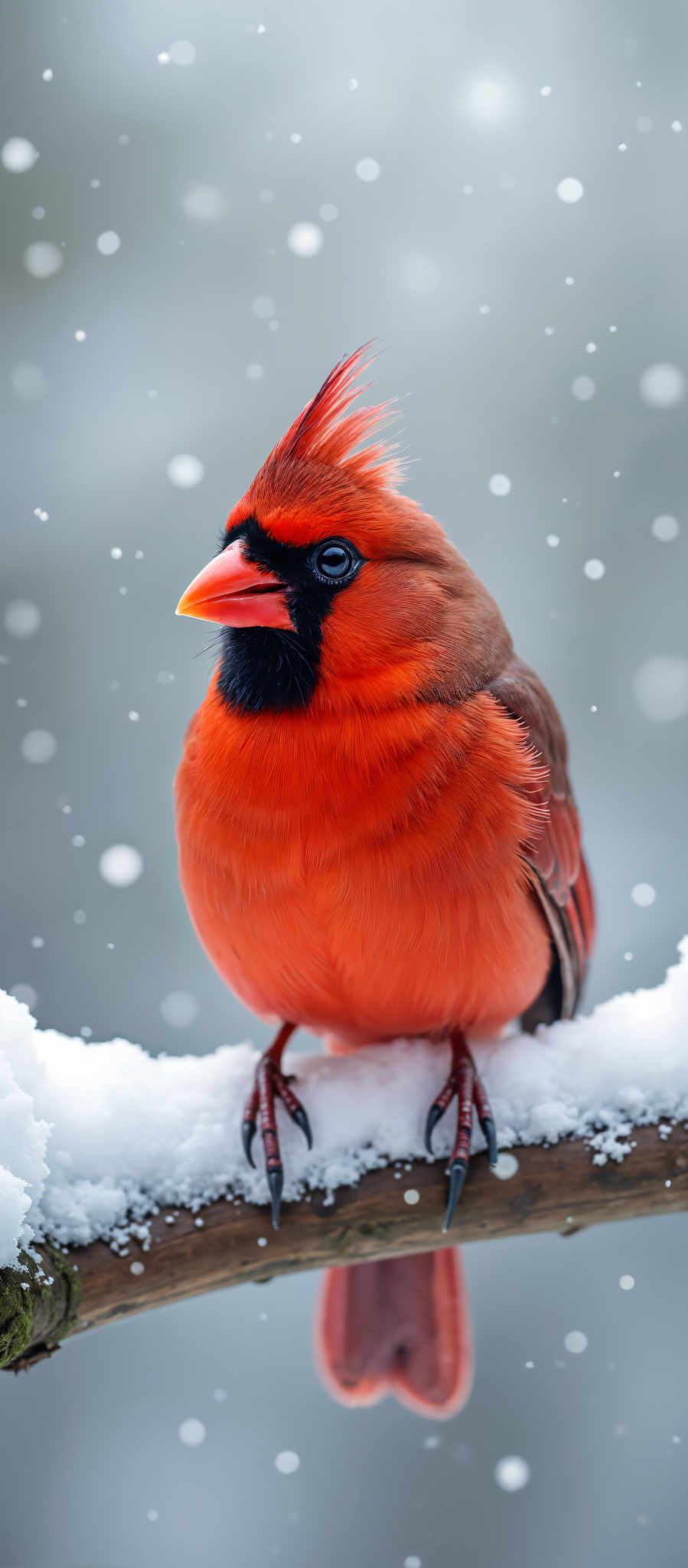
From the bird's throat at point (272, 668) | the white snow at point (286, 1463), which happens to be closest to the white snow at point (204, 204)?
the bird's throat at point (272, 668)

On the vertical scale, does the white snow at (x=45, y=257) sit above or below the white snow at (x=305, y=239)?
above

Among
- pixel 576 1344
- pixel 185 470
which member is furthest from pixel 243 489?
pixel 576 1344

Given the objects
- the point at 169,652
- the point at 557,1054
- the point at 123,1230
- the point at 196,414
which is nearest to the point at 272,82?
the point at 196,414

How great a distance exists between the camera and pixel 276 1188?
1.63m

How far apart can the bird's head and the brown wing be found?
15 cm

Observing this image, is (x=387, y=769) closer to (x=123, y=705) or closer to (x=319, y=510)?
(x=319, y=510)

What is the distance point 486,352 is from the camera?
128 inches

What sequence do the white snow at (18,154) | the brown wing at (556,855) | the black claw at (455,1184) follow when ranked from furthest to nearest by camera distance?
the white snow at (18,154), the brown wing at (556,855), the black claw at (455,1184)

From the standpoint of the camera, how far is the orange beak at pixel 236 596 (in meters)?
1.59

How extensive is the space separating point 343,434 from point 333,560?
0.18m

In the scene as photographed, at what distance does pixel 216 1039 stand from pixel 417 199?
2.15 m

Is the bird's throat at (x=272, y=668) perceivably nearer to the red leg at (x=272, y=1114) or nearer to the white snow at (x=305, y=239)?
the red leg at (x=272, y=1114)

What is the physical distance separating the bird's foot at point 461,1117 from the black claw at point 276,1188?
0.20 m

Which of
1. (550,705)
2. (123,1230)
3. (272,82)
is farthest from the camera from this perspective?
(272,82)
